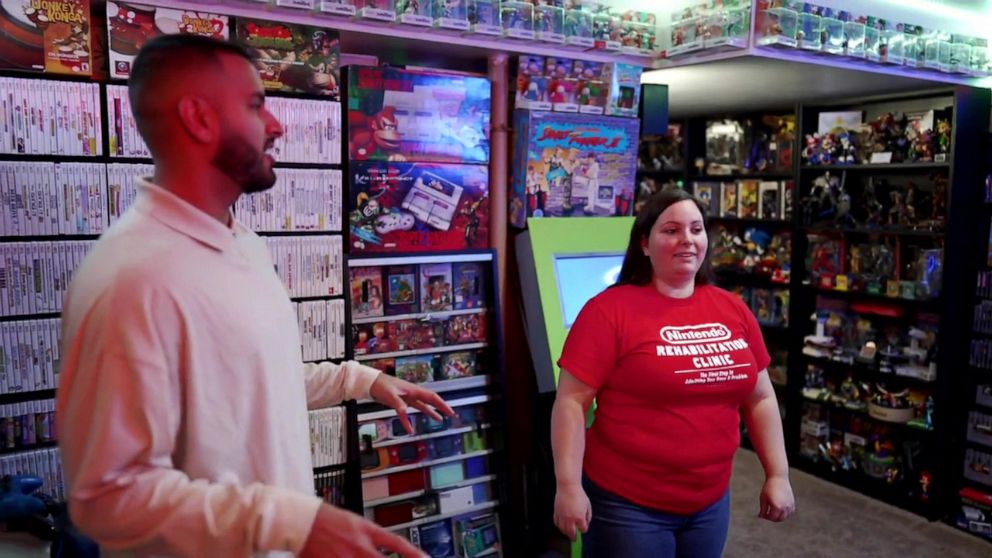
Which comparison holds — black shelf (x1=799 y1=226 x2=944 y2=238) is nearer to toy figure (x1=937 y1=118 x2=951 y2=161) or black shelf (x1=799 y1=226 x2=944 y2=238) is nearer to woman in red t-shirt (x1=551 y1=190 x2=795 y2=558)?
toy figure (x1=937 y1=118 x2=951 y2=161)

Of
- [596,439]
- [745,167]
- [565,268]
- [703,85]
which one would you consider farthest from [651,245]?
[745,167]

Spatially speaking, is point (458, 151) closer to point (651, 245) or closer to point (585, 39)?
point (585, 39)

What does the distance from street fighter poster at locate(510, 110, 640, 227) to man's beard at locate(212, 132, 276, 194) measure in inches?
76.4

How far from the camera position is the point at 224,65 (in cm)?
107

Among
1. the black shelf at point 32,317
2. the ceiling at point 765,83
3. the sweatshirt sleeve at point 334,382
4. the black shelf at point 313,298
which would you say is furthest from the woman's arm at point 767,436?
the black shelf at point 32,317

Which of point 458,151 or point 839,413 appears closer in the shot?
point 458,151

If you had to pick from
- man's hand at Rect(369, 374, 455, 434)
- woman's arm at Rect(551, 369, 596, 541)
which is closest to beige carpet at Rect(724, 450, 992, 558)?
woman's arm at Rect(551, 369, 596, 541)

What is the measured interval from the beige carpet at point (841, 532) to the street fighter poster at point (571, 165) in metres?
1.70

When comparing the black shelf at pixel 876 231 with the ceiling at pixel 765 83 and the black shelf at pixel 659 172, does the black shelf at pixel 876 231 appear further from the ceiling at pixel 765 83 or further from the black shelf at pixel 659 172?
the black shelf at pixel 659 172

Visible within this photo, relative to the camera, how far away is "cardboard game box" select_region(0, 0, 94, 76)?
2.06m

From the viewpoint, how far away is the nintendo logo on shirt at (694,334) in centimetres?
195

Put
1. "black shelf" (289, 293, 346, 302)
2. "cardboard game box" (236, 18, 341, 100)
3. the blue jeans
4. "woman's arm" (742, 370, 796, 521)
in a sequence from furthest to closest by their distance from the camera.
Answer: "black shelf" (289, 293, 346, 302)
"cardboard game box" (236, 18, 341, 100)
"woman's arm" (742, 370, 796, 521)
the blue jeans

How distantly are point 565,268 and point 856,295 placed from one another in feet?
7.27

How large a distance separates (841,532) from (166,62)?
12.2ft
